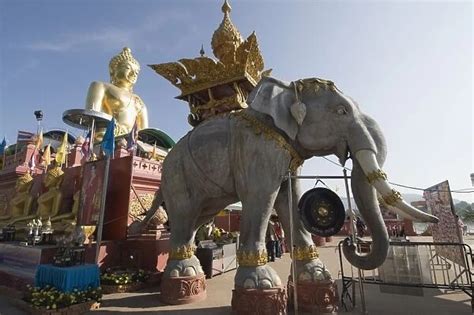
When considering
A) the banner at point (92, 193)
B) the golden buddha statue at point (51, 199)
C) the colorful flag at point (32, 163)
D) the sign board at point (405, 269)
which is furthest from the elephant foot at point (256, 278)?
the colorful flag at point (32, 163)

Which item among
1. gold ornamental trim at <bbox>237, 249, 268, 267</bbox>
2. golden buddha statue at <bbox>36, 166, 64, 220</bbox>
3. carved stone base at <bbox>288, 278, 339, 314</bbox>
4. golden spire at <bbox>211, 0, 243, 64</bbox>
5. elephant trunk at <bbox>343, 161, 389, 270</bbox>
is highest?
golden spire at <bbox>211, 0, 243, 64</bbox>

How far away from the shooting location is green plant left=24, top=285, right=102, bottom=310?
4.74 m

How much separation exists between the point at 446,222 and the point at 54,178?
12662mm

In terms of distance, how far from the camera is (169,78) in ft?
29.6

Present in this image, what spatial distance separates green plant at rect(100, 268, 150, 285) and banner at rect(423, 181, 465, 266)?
6.68 m

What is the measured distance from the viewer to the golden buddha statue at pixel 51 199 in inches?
406

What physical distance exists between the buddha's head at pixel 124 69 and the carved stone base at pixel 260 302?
74.4 ft

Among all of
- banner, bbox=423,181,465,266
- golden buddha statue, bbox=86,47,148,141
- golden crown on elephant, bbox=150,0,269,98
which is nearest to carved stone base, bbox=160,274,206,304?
banner, bbox=423,181,465,266

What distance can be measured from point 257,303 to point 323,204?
1700mm

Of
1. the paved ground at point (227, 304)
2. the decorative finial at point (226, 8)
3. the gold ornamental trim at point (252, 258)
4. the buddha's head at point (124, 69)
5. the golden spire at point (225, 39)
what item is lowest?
the paved ground at point (227, 304)

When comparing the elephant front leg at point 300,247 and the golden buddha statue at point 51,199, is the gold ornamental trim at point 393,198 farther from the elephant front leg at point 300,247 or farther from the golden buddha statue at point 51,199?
the golden buddha statue at point 51,199

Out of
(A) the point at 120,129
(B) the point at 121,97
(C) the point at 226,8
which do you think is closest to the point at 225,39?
(C) the point at 226,8

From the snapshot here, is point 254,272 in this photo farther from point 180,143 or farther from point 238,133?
point 180,143

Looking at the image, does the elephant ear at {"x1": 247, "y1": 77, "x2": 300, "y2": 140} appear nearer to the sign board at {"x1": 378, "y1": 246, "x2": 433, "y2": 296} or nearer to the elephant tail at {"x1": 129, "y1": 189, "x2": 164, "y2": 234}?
the elephant tail at {"x1": 129, "y1": 189, "x2": 164, "y2": 234}
